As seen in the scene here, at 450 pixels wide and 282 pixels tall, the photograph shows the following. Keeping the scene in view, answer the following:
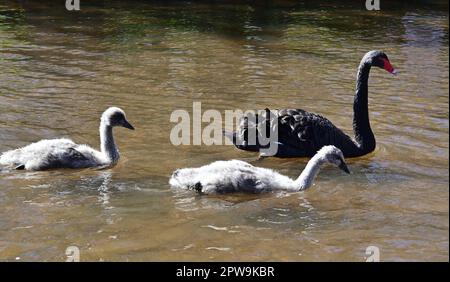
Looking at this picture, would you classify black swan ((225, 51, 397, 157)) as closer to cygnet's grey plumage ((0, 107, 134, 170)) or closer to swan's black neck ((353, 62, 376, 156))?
swan's black neck ((353, 62, 376, 156))

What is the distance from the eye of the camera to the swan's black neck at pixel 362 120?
739cm

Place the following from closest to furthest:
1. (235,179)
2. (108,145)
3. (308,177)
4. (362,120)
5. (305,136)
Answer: (235,179), (308,177), (108,145), (305,136), (362,120)

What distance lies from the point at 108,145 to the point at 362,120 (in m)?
2.41

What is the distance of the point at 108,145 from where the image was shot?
705cm

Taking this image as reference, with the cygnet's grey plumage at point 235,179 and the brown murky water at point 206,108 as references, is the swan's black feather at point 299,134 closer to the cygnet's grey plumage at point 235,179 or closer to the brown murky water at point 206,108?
the brown murky water at point 206,108

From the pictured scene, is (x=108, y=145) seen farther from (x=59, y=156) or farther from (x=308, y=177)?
(x=308, y=177)

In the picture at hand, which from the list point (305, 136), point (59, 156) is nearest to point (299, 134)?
point (305, 136)

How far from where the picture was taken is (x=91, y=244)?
5.23 m

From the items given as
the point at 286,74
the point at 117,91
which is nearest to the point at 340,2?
the point at 286,74

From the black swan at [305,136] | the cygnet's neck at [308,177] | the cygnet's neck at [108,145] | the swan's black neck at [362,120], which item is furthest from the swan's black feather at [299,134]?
the cygnet's neck at [108,145]

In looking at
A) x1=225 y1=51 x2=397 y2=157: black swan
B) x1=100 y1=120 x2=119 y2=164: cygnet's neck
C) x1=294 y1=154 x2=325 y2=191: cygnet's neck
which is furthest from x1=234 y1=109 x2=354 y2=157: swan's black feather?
x1=100 y1=120 x2=119 y2=164: cygnet's neck

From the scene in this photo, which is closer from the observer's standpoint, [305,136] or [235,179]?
[235,179]

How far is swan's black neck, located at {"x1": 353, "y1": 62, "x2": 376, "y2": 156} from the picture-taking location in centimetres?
739

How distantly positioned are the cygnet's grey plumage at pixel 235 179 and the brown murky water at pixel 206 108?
9cm
